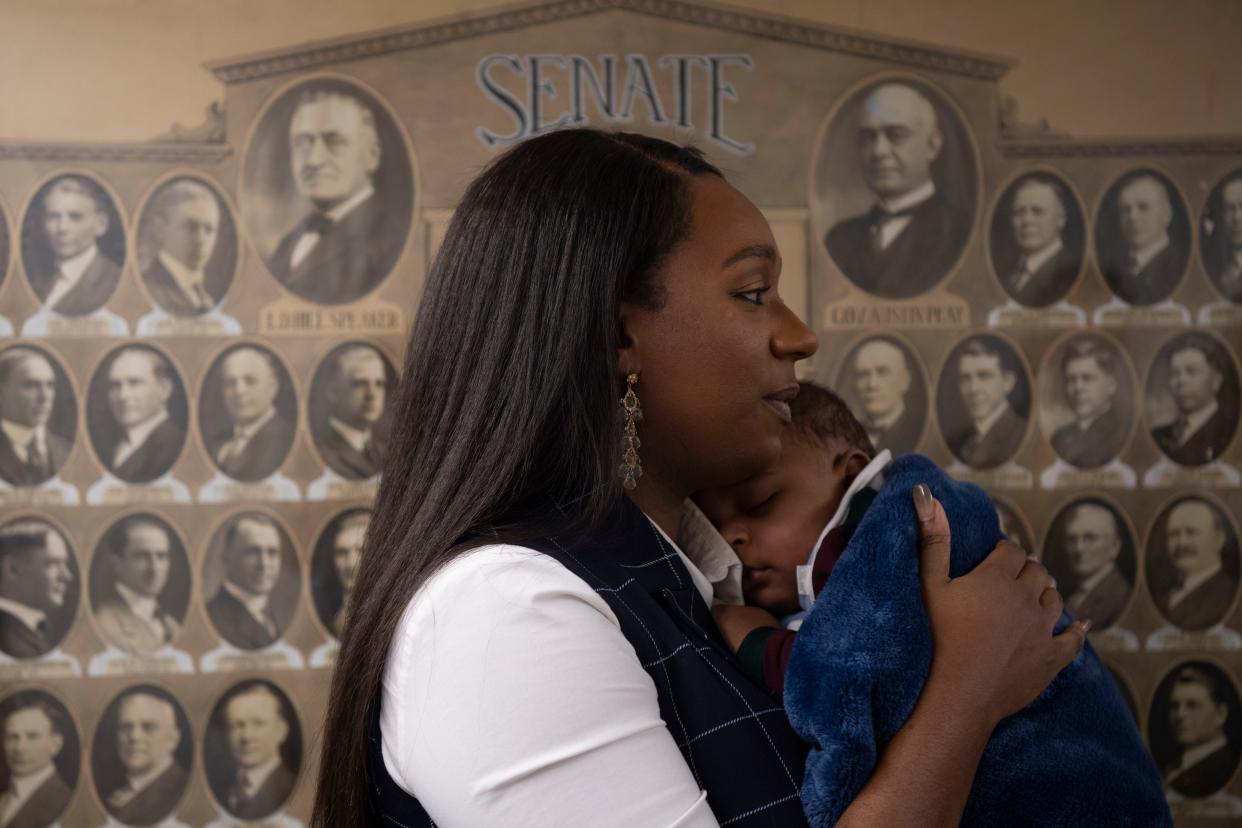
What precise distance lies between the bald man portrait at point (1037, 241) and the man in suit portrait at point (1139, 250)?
8 centimetres

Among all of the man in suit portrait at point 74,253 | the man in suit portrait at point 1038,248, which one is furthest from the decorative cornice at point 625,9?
the man in suit portrait at point 74,253

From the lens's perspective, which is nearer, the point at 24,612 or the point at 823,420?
the point at 823,420

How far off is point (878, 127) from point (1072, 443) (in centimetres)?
75

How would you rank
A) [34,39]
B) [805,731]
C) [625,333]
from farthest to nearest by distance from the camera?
[34,39] < [625,333] < [805,731]

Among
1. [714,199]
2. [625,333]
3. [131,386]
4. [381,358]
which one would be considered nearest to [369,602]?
[625,333]

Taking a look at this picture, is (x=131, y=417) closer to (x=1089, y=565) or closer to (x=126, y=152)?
(x=126, y=152)

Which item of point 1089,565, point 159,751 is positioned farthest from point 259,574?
point 1089,565

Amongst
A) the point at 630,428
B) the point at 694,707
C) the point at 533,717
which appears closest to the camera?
the point at 533,717

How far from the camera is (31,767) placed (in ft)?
6.86

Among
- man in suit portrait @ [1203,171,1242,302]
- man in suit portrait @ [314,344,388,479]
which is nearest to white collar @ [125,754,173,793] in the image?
man in suit portrait @ [314,344,388,479]

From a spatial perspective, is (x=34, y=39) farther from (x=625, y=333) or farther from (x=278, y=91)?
(x=625, y=333)

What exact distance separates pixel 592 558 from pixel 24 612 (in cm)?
156

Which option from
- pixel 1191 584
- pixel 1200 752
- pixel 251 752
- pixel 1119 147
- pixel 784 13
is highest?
pixel 784 13

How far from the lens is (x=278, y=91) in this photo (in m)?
2.13
